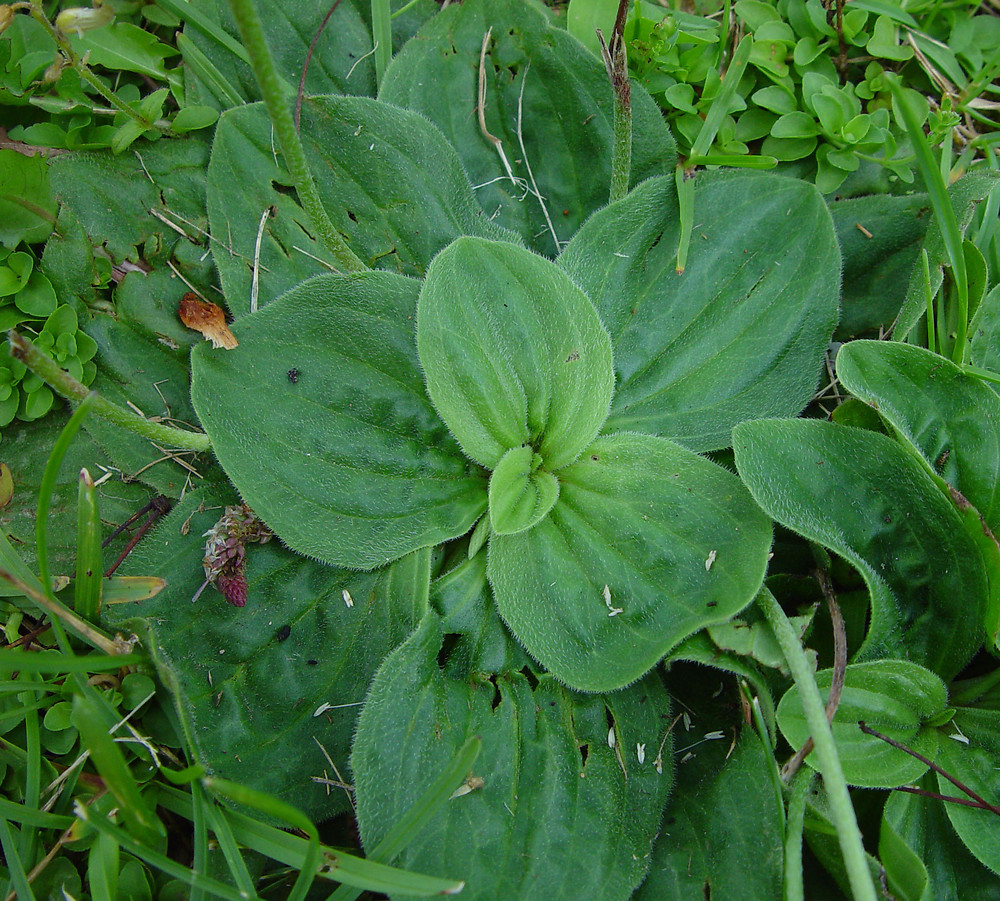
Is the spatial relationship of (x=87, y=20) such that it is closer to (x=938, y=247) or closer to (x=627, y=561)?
(x=627, y=561)

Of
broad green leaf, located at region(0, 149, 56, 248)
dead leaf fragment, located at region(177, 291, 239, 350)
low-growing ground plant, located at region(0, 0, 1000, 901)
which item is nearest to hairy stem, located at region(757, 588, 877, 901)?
low-growing ground plant, located at region(0, 0, 1000, 901)

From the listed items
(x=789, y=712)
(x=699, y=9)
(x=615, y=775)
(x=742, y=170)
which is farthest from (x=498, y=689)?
(x=699, y=9)

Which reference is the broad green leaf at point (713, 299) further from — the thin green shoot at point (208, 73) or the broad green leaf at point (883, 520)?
the thin green shoot at point (208, 73)

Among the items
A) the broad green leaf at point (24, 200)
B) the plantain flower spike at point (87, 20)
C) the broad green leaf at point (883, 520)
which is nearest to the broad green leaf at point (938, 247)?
the broad green leaf at point (883, 520)

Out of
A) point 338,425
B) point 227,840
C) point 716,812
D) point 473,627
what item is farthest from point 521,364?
point 227,840

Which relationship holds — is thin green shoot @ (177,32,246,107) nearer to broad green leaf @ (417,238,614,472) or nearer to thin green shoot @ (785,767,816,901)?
broad green leaf @ (417,238,614,472)
